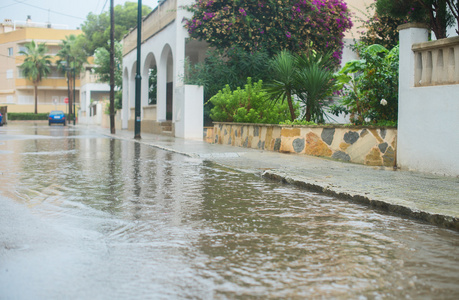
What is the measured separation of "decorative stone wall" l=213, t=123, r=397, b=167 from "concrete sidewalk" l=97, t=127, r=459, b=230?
0.43 meters

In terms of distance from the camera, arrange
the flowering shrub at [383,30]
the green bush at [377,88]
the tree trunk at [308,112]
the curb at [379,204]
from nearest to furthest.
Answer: the curb at [379,204] → the green bush at [377,88] → the tree trunk at [308,112] → the flowering shrub at [383,30]

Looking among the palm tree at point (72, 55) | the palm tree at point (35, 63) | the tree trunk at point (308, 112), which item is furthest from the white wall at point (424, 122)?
the palm tree at point (35, 63)

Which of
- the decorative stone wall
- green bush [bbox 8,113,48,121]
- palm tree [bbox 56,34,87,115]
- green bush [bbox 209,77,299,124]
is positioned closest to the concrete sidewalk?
the decorative stone wall

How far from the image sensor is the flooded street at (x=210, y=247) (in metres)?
3.78

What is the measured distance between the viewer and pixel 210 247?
4926 mm

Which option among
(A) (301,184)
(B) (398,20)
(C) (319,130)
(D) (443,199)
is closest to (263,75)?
(B) (398,20)

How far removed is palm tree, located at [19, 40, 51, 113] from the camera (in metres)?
90.7

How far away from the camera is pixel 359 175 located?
998cm

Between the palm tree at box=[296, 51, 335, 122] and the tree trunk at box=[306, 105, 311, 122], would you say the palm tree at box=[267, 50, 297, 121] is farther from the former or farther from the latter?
the tree trunk at box=[306, 105, 311, 122]

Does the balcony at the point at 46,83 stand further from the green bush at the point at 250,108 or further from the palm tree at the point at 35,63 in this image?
the green bush at the point at 250,108

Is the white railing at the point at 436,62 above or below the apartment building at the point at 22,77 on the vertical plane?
below

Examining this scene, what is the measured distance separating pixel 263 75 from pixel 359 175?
48.6 ft

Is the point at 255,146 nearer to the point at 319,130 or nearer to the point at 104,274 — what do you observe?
the point at 319,130

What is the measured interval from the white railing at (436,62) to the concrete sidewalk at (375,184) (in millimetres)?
1738
